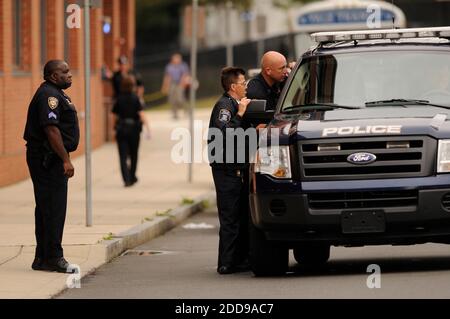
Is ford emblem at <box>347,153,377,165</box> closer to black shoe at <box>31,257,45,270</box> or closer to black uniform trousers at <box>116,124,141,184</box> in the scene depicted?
black shoe at <box>31,257,45,270</box>

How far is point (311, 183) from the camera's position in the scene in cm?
1281

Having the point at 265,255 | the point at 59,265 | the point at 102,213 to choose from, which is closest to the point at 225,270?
the point at 265,255

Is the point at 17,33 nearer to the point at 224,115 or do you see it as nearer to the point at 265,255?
the point at 224,115

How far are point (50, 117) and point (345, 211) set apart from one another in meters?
2.88

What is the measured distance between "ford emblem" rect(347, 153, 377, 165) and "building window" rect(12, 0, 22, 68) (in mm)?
14437

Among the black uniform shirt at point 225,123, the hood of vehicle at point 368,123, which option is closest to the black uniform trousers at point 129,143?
the black uniform shirt at point 225,123

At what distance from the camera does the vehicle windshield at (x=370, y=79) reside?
13.8 meters

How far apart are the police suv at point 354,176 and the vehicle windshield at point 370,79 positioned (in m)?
0.03

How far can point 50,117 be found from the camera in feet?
44.8

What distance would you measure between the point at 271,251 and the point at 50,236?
2.08 meters

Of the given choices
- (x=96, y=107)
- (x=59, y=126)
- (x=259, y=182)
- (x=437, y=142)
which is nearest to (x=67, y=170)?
(x=59, y=126)

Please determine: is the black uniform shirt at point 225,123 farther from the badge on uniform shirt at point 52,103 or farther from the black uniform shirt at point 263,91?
the badge on uniform shirt at point 52,103

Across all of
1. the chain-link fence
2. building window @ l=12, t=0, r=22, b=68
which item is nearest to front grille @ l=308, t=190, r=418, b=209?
building window @ l=12, t=0, r=22, b=68

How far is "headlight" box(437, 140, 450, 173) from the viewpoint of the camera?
41.5ft
